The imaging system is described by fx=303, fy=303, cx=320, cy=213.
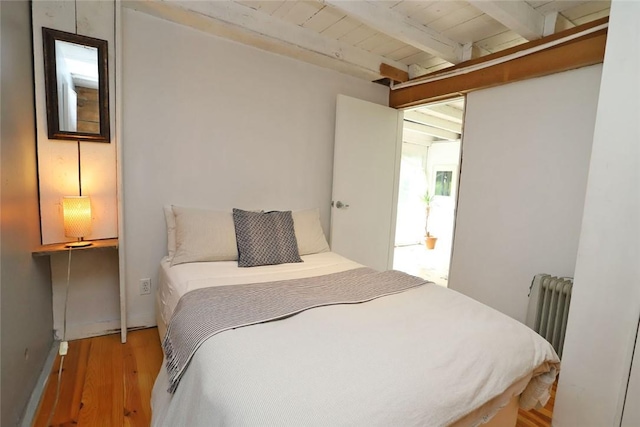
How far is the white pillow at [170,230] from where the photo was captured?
84.8 inches

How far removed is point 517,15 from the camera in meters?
1.95

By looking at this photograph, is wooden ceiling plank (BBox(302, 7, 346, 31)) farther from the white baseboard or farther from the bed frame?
the white baseboard

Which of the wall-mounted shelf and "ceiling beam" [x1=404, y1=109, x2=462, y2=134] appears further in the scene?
"ceiling beam" [x1=404, y1=109, x2=462, y2=134]

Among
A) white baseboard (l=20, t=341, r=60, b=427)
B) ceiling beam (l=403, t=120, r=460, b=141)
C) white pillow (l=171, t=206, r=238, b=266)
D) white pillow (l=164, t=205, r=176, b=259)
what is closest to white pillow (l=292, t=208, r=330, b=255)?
white pillow (l=171, t=206, r=238, b=266)

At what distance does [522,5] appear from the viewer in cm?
196

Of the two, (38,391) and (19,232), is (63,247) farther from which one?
(38,391)

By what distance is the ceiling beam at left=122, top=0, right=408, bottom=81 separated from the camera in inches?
80.4

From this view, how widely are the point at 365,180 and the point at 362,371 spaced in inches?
95.5

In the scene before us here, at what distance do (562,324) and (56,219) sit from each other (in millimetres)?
3362

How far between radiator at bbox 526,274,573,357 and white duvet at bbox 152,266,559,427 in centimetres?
90

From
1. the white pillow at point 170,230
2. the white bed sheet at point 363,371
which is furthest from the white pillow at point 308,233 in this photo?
the white bed sheet at point 363,371

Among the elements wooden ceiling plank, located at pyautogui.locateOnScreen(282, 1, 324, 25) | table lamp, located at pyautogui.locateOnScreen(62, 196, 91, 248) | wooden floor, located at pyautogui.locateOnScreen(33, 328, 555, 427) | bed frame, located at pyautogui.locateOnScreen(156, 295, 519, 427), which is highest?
wooden ceiling plank, located at pyautogui.locateOnScreen(282, 1, 324, 25)

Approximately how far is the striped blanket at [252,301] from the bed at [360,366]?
15 millimetres

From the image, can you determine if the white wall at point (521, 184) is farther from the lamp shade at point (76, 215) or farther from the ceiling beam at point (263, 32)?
the lamp shade at point (76, 215)
